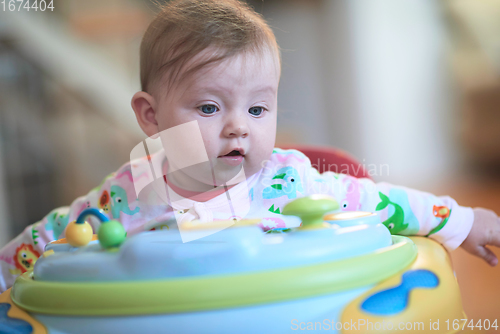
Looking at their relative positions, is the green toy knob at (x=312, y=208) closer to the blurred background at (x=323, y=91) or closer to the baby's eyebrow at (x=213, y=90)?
the baby's eyebrow at (x=213, y=90)

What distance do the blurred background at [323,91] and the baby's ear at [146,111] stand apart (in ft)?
4.12

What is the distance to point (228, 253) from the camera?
0.36 m

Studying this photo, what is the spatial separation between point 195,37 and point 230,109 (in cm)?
13

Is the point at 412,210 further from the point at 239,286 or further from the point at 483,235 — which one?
the point at 239,286

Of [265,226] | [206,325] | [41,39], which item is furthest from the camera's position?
[41,39]

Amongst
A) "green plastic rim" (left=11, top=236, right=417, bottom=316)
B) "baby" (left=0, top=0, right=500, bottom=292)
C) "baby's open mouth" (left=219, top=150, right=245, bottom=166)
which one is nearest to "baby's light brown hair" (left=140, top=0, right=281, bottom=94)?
"baby" (left=0, top=0, right=500, bottom=292)

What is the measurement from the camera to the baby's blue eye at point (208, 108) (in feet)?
2.11

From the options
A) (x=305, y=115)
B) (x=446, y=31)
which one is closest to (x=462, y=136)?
(x=446, y=31)

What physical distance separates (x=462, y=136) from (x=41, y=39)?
8.04 feet

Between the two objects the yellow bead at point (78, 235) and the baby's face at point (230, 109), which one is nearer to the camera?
the yellow bead at point (78, 235)

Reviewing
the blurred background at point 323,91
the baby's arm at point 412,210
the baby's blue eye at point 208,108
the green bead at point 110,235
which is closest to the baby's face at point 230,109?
the baby's blue eye at point 208,108

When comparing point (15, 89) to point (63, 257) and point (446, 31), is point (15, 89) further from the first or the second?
point (446, 31)

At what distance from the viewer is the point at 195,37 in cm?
66

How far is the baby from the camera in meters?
0.64
